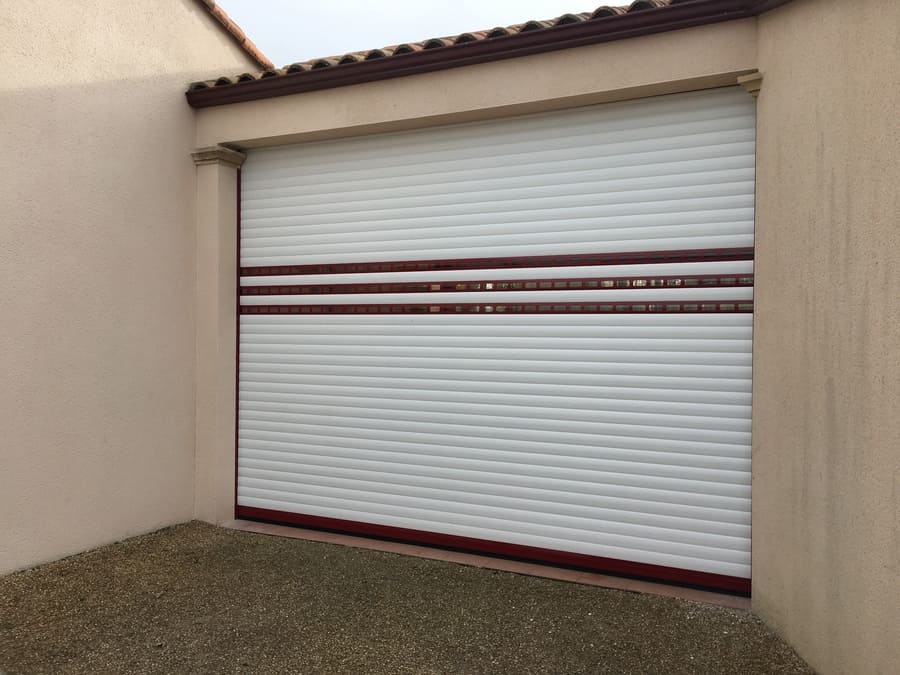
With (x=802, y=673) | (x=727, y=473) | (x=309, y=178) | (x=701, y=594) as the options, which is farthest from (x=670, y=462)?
(x=309, y=178)

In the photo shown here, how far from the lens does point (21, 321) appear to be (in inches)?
185

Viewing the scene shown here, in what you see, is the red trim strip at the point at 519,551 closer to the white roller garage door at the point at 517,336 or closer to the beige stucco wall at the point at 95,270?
the white roller garage door at the point at 517,336

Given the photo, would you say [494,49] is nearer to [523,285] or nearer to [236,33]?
[523,285]

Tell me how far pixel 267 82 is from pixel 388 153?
1.17 meters

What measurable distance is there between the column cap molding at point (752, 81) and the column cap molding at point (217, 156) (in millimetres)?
4062

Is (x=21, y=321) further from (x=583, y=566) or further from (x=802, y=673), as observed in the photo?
(x=802, y=673)

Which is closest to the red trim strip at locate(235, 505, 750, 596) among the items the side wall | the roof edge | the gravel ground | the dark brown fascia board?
the gravel ground

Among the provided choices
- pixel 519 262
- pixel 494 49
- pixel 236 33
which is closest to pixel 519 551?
pixel 519 262

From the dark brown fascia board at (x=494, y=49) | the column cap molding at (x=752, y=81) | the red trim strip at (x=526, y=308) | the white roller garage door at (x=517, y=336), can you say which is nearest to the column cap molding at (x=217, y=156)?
the white roller garage door at (x=517, y=336)

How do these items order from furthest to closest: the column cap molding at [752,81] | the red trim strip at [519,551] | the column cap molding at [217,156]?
the column cap molding at [217,156]
the red trim strip at [519,551]
the column cap molding at [752,81]

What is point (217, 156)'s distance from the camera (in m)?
5.94

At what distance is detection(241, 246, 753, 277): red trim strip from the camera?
4484 millimetres

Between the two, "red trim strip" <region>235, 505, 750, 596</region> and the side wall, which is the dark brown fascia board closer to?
the side wall

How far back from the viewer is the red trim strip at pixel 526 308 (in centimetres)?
449
